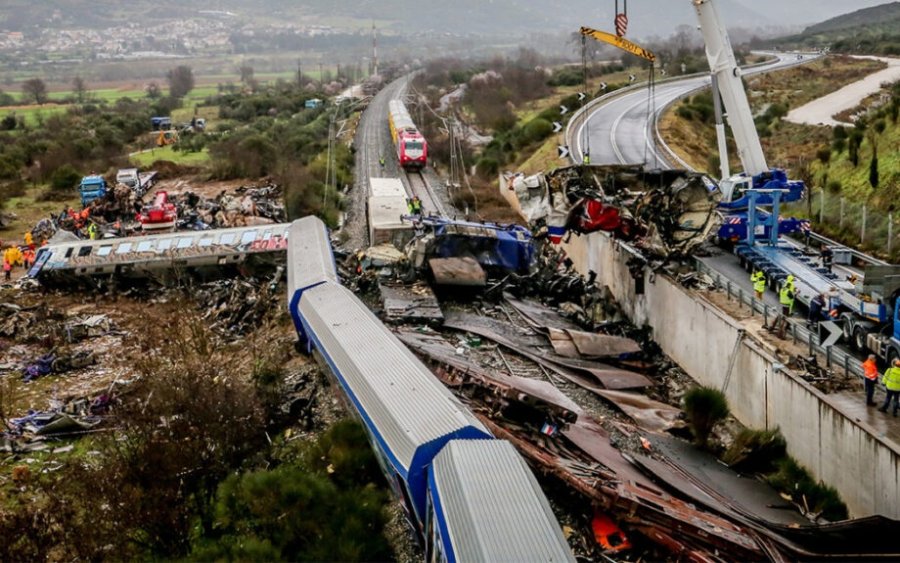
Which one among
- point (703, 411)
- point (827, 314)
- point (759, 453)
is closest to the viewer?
point (759, 453)

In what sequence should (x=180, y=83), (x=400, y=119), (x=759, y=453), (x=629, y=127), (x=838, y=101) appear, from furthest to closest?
(x=180, y=83), (x=400, y=119), (x=629, y=127), (x=838, y=101), (x=759, y=453)

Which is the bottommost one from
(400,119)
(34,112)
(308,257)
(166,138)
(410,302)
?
(410,302)

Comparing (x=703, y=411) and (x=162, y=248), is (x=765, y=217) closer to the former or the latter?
(x=703, y=411)

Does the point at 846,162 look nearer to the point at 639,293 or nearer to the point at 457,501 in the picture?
the point at 639,293

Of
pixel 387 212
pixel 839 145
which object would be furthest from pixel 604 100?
pixel 387 212

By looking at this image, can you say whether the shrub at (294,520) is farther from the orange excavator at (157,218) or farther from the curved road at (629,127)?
the curved road at (629,127)

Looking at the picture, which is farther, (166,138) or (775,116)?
(166,138)

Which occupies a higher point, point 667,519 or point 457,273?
point 457,273
